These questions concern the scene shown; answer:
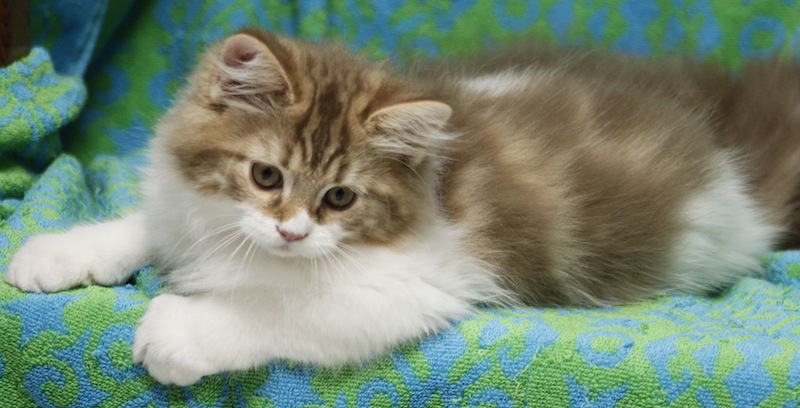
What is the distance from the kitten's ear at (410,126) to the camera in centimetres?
136

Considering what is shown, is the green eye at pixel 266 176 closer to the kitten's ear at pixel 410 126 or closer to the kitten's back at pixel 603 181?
the kitten's ear at pixel 410 126

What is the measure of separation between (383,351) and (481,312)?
0.82 ft

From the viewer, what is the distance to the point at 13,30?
207 cm

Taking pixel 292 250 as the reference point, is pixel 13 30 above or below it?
above

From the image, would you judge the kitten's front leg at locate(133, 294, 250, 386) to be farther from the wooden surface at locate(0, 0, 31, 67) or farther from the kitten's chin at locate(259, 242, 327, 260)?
the wooden surface at locate(0, 0, 31, 67)

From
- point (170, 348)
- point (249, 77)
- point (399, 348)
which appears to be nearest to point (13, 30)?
point (249, 77)

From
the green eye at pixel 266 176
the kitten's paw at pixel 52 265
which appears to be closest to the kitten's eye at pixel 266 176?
the green eye at pixel 266 176

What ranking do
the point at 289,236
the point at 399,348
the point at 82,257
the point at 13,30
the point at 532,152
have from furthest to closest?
the point at 13,30
the point at 532,152
the point at 82,257
the point at 399,348
the point at 289,236

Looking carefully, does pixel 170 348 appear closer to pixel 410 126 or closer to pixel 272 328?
pixel 272 328

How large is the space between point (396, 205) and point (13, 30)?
127 centimetres

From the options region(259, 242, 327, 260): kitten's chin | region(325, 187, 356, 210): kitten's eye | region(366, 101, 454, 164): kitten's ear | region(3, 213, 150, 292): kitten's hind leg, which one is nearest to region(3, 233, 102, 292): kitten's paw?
region(3, 213, 150, 292): kitten's hind leg

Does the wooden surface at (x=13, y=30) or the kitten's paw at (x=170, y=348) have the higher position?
the wooden surface at (x=13, y=30)

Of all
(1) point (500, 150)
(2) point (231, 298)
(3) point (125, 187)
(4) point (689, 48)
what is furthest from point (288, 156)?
(4) point (689, 48)

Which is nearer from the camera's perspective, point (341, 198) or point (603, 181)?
point (341, 198)
